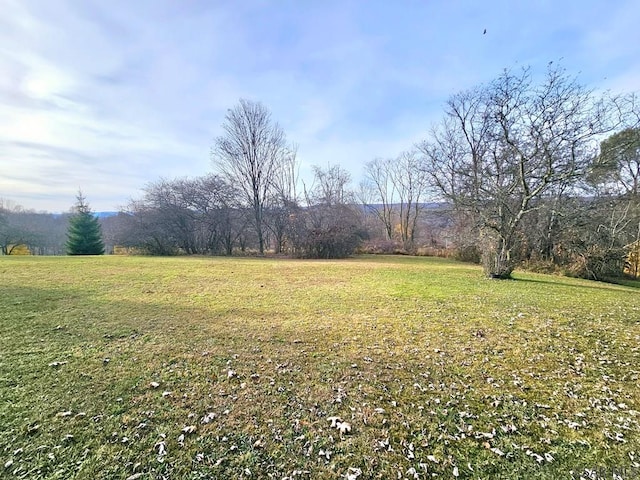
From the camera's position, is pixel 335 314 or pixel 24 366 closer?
pixel 24 366

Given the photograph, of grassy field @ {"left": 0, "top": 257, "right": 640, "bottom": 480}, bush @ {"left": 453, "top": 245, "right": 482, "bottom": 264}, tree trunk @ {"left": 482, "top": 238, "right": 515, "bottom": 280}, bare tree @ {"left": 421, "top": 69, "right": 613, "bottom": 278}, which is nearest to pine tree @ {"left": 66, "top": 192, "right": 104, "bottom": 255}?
grassy field @ {"left": 0, "top": 257, "right": 640, "bottom": 480}

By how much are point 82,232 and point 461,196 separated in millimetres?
26713

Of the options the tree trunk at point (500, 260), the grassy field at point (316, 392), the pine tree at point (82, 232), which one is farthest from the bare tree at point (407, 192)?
the pine tree at point (82, 232)

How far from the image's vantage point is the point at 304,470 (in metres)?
1.84

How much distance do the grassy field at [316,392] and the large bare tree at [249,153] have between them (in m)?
18.4

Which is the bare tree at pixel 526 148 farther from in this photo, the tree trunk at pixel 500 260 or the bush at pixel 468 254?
the bush at pixel 468 254

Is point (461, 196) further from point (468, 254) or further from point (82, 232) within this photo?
point (82, 232)

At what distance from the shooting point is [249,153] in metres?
23.4

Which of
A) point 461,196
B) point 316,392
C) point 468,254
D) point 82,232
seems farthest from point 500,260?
point 82,232

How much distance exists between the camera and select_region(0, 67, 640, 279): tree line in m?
8.62

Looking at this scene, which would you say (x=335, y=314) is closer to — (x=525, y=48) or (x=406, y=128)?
(x=525, y=48)

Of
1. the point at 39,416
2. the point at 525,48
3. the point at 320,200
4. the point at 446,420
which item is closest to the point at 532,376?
Result: the point at 446,420

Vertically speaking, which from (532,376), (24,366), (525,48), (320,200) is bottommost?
(532,376)

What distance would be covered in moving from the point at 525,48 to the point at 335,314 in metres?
10.1
